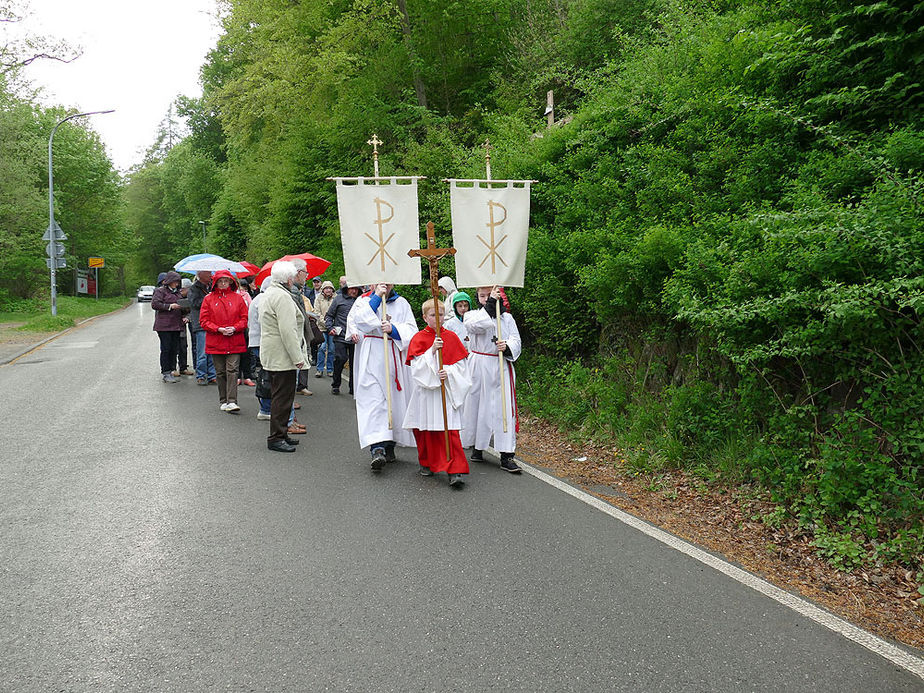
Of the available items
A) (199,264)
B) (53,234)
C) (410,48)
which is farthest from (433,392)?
(53,234)

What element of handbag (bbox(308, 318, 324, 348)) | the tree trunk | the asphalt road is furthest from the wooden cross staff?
the tree trunk

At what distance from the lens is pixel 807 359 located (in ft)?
17.6

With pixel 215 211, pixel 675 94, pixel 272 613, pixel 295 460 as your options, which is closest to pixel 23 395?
pixel 295 460

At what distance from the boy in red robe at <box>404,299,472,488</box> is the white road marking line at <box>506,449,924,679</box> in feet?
4.32

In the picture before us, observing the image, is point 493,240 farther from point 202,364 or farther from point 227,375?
point 202,364

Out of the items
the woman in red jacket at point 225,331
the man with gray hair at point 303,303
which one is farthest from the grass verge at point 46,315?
the woman in red jacket at point 225,331

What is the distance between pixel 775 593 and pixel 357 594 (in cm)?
245

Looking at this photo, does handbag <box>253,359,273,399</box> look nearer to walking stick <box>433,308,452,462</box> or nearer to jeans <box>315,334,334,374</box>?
walking stick <box>433,308,452,462</box>

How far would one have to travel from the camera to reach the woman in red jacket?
1006cm

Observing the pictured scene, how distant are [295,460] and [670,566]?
416 cm

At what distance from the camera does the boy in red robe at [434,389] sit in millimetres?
6527

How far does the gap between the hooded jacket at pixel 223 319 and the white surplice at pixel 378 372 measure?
141 inches

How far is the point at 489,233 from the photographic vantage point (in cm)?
720

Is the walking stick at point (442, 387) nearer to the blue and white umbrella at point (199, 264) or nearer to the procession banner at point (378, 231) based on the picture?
the procession banner at point (378, 231)
